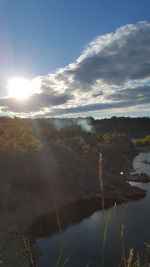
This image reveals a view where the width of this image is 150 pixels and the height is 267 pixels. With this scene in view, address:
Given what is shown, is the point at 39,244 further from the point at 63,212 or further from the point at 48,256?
the point at 63,212

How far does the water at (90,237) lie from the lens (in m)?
16.7

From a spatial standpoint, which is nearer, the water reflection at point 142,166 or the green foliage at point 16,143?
the green foliage at point 16,143

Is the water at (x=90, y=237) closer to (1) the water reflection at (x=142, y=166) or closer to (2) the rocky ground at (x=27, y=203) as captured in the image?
(2) the rocky ground at (x=27, y=203)

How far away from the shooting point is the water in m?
16.7

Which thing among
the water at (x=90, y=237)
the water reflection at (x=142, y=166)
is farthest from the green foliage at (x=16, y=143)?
the water reflection at (x=142, y=166)

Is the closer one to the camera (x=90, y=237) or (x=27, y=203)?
(x=90, y=237)

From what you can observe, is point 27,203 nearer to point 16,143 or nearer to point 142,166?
point 16,143

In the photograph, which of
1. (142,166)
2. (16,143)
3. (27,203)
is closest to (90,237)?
(27,203)

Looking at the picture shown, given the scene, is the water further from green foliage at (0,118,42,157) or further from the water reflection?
the water reflection

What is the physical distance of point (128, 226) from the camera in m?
22.6

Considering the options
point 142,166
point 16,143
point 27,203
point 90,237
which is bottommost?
point 142,166

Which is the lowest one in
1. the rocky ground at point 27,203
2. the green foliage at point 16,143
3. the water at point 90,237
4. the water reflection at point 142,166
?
the water reflection at point 142,166

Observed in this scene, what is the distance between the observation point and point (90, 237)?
20.4 metres

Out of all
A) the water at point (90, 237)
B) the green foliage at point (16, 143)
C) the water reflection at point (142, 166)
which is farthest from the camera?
the water reflection at point (142, 166)
